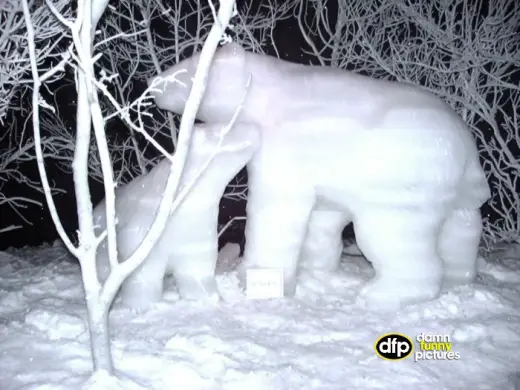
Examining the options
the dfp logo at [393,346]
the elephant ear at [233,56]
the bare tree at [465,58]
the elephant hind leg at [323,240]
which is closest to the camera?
the dfp logo at [393,346]

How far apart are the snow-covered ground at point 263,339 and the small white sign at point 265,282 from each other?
95mm

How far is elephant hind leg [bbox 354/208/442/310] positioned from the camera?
138 inches

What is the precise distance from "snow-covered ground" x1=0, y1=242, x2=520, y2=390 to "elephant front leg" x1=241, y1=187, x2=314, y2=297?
12.8 inches

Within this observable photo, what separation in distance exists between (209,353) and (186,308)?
0.75 meters

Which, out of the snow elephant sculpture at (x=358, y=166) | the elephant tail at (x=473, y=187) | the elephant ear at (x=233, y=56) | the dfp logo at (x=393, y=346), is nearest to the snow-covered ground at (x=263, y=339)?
the dfp logo at (x=393, y=346)

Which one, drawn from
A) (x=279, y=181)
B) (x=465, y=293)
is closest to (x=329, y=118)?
(x=279, y=181)

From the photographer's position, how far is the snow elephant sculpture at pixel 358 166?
353cm

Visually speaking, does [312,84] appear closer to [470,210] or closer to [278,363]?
[470,210]

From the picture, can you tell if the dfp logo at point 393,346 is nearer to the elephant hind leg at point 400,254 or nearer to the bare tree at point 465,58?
the elephant hind leg at point 400,254

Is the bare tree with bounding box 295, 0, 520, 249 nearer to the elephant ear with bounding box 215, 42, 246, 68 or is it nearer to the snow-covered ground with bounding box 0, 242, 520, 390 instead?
the elephant ear with bounding box 215, 42, 246, 68

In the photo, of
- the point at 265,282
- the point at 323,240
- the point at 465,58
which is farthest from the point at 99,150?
the point at 465,58

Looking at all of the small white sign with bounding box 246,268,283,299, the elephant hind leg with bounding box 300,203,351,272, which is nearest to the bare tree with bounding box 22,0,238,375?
the small white sign with bounding box 246,268,283,299

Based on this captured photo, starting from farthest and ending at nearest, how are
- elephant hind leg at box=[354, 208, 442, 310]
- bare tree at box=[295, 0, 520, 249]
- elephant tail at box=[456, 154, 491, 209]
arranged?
1. bare tree at box=[295, 0, 520, 249]
2. elephant tail at box=[456, 154, 491, 209]
3. elephant hind leg at box=[354, 208, 442, 310]

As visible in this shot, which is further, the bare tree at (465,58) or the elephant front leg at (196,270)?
the bare tree at (465,58)
